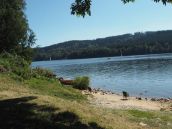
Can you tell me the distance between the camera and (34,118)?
485 inches

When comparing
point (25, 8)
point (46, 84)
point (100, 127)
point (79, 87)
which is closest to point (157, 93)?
point (79, 87)

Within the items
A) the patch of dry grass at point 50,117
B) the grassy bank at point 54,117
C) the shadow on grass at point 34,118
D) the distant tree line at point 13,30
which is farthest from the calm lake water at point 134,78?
the shadow on grass at point 34,118

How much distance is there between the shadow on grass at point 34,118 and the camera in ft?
38.3

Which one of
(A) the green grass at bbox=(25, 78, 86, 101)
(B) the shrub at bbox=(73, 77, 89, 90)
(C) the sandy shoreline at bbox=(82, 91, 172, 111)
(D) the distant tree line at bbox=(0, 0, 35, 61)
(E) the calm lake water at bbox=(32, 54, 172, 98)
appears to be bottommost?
(E) the calm lake water at bbox=(32, 54, 172, 98)

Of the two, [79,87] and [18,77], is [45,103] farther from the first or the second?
[79,87]

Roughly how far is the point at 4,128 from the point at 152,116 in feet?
30.7

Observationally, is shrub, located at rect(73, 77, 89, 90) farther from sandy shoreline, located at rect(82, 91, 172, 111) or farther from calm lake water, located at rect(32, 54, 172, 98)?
calm lake water, located at rect(32, 54, 172, 98)

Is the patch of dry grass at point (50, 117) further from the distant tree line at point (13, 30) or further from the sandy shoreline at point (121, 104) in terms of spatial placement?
the distant tree line at point (13, 30)

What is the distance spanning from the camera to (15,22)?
39719mm

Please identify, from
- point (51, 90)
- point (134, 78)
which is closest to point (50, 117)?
point (51, 90)

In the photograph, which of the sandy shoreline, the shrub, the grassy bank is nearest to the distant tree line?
the shrub

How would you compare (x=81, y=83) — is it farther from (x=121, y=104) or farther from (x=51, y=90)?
(x=51, y=90)

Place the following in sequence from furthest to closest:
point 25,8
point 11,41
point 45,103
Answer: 1. point 25,8
2. point 11,41
3. point 45,103

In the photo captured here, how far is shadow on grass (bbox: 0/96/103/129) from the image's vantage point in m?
11.7
